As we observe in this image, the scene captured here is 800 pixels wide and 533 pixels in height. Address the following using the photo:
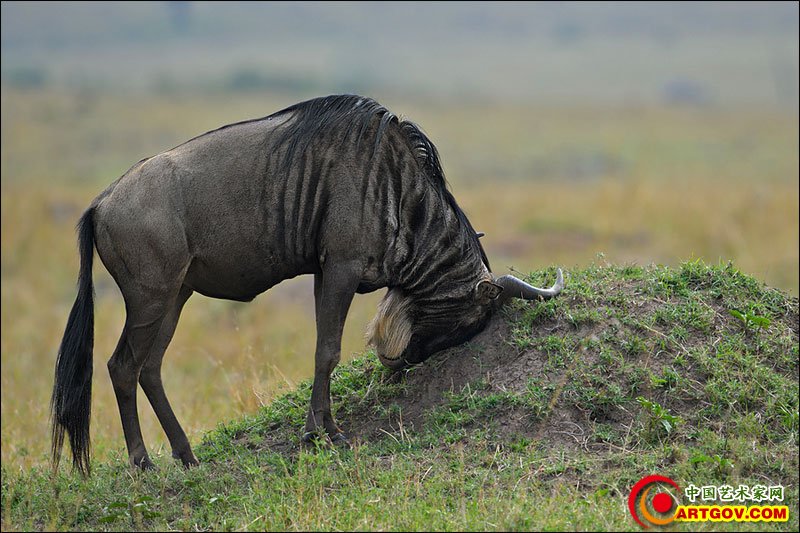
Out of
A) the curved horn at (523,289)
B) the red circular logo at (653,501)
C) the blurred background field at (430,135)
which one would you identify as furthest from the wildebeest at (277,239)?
the red circular logo at (653,501)

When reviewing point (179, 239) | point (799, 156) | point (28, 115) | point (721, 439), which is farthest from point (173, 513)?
point (28, 115)

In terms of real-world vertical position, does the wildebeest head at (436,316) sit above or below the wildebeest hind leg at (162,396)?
above

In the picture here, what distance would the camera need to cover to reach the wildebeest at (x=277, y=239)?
21.9 feet

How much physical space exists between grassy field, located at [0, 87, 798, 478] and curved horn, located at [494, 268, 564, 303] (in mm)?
749

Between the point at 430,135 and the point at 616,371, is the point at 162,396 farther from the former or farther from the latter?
the point at 430,135

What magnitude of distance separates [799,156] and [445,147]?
12134 millimetres

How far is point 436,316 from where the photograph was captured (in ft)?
23.9

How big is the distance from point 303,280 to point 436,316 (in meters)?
9.41

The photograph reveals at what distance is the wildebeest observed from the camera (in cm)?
666

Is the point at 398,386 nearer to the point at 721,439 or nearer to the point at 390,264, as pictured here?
the point at 390,264

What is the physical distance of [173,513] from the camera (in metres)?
6.07

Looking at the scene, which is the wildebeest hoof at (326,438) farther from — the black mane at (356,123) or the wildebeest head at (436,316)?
the black mane at (356,123)

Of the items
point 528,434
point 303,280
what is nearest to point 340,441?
point 528,434

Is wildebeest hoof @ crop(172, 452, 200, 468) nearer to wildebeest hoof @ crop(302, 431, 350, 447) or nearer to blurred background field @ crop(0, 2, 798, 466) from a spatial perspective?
wildebeest hoof @ crop(302, 431, 350, 447)
